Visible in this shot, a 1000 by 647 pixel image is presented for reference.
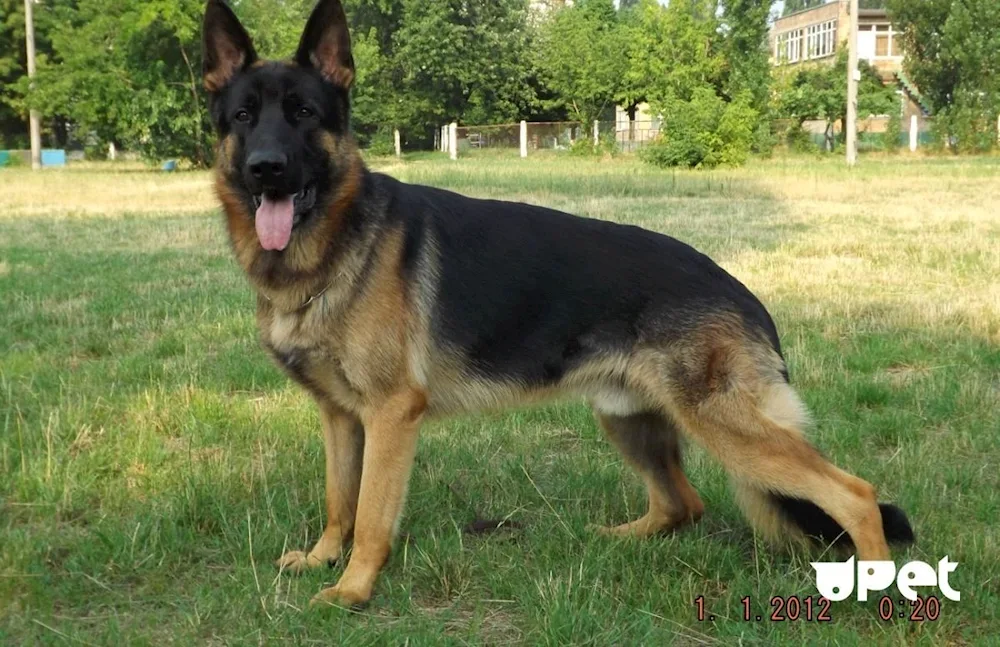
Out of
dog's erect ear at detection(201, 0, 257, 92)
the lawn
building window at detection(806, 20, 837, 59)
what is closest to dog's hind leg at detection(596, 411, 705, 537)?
the lawn

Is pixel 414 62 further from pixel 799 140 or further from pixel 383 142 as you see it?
pixel 799 140

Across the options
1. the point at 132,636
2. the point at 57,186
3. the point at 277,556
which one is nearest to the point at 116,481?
the point at 277,556

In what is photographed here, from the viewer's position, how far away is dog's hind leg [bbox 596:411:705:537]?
4.01 metres

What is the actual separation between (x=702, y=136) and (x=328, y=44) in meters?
27.6

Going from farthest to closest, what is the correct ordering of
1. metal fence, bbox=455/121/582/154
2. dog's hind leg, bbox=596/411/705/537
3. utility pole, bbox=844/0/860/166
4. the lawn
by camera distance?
metal fence, bbox=455/121/582/154
utility pole, bbox=844/0/860/166
dog's hind leg, bbox=596/411/705/537
the lawn

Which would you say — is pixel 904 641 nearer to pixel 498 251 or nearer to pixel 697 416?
pixel 697 416

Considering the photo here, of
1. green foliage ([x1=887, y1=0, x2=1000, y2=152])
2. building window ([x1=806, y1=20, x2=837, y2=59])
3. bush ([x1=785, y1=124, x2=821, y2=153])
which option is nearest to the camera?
bush ([x1=785, y1=124, x2=821, y2=153])

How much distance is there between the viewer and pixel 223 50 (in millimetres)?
3646

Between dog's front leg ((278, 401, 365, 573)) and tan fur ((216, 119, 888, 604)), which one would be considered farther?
dog's front leg ((278, 401, 365, 573))

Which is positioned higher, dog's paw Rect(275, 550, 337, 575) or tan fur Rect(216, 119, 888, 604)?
tan fur Rect(216, 119, 888, 604)

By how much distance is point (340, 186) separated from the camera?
3605 millimetres

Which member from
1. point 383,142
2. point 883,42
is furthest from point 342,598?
point 883,42

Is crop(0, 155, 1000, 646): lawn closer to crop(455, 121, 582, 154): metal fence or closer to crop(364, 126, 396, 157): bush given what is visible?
crop(455, 121, 582, 154): metal fence

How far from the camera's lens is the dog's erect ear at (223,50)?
11.8 feet
